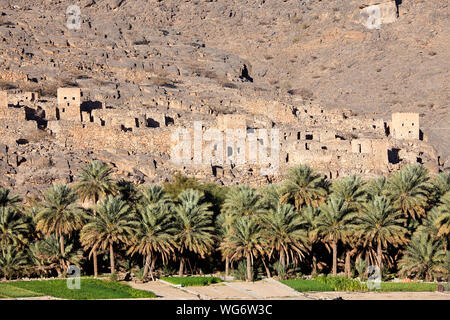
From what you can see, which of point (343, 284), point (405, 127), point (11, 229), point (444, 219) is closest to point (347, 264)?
point (343, 284)

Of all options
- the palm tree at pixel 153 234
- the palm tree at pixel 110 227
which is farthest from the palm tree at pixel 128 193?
the palm tree at pixel 110 227

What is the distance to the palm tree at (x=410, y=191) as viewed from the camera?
54.4 metres

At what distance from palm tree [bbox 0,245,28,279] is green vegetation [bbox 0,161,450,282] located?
0.18ft

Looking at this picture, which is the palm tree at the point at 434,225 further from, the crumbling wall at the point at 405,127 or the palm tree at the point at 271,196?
the crumbling wall at the point at 405,127

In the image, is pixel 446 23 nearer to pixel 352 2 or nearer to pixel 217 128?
pixel 352 2

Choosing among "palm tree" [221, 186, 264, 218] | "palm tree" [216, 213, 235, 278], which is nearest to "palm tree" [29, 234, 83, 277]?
"palm tree" [216, 213, 235, 278]

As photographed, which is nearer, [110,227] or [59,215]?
[110,227]

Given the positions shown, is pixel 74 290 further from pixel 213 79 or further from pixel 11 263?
pixel 213 79

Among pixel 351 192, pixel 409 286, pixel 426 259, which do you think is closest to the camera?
pixel 409 286

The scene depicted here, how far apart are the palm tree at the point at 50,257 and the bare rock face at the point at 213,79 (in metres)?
16.0

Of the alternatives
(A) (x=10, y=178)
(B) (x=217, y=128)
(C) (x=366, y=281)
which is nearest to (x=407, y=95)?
(B) (x=217, y=128)

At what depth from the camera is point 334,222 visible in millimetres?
52594

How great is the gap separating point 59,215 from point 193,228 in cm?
664

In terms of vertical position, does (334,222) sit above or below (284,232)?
above
